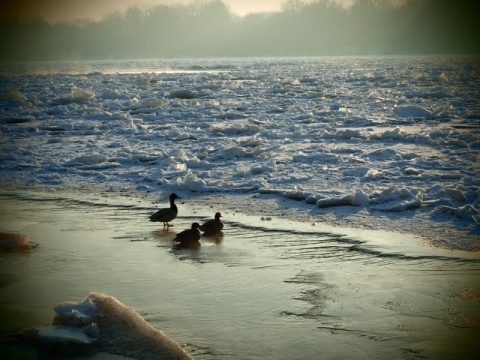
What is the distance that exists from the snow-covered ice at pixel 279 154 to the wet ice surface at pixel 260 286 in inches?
40.4

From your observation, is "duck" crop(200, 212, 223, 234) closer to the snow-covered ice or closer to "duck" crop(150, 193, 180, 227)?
"duck" crop(150, 193, 180, 227)

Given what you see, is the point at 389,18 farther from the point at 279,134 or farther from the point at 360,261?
the point at 360,261

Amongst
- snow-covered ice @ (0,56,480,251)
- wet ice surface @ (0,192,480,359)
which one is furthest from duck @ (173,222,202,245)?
snow-covered ice @ (0,56,480,251)

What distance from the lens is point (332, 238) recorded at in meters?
6.64

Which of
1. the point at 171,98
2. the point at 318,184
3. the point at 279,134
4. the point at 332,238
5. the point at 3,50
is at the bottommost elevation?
the point at 332,238

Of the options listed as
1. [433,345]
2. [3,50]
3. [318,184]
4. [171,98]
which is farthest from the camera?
[3,50]

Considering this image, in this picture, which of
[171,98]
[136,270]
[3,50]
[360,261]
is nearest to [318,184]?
[360,261]

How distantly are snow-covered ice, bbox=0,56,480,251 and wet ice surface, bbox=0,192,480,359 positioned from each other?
1.03 metres

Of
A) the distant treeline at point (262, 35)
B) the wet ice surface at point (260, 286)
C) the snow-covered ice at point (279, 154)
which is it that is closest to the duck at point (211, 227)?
the wet ice surface at point (260, 286)

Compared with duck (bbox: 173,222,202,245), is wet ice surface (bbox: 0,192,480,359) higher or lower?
lower

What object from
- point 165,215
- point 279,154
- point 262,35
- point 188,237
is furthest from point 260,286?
point 262,35

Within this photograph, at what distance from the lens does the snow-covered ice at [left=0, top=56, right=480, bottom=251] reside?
7.98 meters

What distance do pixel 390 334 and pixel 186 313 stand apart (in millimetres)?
1612

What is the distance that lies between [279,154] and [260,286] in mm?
6933
